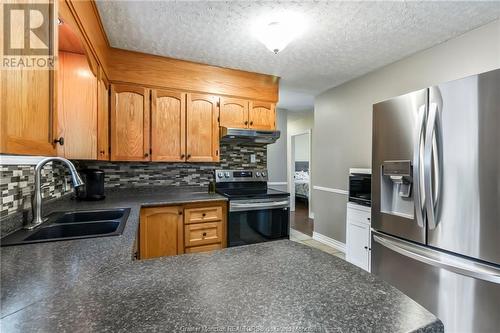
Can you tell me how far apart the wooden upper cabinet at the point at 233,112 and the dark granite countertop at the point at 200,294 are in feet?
7.10

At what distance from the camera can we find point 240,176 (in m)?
3.20

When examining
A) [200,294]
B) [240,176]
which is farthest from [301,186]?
[200,294]

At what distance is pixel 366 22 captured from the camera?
1860mm

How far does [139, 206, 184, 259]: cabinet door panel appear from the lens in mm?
2121

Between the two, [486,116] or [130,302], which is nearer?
[130,302]

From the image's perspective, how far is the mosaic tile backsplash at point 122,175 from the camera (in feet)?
4.06

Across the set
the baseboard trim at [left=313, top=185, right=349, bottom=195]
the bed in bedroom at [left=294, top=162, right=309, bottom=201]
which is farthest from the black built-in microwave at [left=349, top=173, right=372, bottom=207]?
the bed in bedroom at [left=294, top=162, right=309, bottom=201]

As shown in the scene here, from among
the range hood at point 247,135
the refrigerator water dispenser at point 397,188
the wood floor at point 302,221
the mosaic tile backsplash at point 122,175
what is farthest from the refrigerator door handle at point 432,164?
the wood floor at point 302,221

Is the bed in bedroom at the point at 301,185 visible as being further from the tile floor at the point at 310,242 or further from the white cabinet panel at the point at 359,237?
the white cabinet panel at the point at 359,237

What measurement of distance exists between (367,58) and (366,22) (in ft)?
2.35

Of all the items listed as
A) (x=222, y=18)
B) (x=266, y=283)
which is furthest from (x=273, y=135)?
(x=266, y=283)

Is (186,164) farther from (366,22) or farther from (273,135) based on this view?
(366,22)

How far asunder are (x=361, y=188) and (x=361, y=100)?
3.95 feet

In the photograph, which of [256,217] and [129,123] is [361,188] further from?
[129,123]
